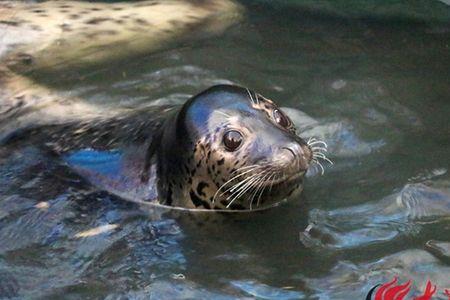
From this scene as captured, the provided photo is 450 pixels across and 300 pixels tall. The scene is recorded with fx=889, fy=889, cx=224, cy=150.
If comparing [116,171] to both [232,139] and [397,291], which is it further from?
[397,291]

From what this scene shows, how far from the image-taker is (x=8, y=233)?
163 inches

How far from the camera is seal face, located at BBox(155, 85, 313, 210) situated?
13.5ft

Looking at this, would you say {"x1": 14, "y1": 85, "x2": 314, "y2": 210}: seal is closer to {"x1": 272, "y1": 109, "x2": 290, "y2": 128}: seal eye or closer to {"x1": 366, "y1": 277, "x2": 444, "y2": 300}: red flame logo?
{"x1": 272, "y1": 109, "x2": 290, "y2": 128}: seal eye

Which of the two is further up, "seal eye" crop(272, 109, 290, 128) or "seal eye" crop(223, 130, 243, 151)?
"seal eye" crop(272, 109, 290, 128)

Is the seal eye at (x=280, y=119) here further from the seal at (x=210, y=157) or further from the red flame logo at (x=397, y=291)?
the red flame logo at (x=397, y=291)

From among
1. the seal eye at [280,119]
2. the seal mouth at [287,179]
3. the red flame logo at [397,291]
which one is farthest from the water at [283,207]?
the seal eye at [280,119]

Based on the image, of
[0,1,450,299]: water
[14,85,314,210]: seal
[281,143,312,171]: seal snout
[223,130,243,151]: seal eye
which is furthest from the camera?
[223,130,243,151]: seal eye

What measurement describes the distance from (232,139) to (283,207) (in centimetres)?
44

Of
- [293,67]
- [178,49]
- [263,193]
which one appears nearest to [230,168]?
[263,193]

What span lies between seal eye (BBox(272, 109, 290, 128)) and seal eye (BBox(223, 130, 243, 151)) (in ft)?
0.88

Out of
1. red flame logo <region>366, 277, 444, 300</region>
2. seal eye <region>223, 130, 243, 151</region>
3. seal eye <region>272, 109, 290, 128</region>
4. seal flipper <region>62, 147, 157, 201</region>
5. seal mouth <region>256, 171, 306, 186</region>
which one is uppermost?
seal eye <region>272, 109, 290, 128</region>

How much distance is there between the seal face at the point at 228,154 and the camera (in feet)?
13.5

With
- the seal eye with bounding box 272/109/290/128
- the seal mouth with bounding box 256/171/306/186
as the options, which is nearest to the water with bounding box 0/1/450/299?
the seal mouth with bounding box 256/171/306/186

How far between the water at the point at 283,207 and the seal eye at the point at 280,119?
0.34 meters
